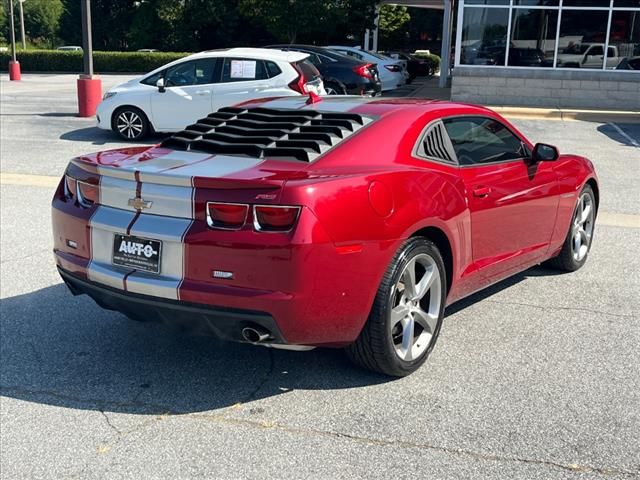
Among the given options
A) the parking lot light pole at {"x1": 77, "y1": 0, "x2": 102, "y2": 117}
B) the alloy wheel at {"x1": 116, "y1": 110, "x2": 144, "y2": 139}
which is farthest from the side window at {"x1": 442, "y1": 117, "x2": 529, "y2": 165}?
the parking lot light pole at {"x1": 77, "y1": 0, "x2": 102, "y2": 117}

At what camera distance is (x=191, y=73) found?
13758mm

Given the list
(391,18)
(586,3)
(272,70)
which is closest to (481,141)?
(272,70)

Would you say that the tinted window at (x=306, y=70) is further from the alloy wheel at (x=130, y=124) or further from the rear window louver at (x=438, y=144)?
the rear window louver at (x=438, y=144)

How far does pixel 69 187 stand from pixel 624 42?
18.9m

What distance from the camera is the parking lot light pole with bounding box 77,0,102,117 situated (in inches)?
647

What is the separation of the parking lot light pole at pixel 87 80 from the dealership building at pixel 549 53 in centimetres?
947

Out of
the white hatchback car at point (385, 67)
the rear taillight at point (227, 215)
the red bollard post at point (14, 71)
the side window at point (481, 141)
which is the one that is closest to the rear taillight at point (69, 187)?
the rear taillight at point (227, 215)

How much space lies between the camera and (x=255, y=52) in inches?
542

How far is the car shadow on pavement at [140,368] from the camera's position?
4.07 metres

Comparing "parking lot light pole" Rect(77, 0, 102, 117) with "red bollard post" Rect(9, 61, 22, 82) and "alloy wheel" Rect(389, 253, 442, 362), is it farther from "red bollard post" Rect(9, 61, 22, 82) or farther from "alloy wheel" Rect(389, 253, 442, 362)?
"red bollard post" Rect(9, 61, 22, 82)

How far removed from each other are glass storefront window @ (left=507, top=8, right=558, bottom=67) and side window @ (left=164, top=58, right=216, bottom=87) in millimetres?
10147

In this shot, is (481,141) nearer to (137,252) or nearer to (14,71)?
(137,252)

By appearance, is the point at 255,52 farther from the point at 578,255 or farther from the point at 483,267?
the point at 483,267

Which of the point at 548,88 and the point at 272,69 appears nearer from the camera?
the point at 272,69
